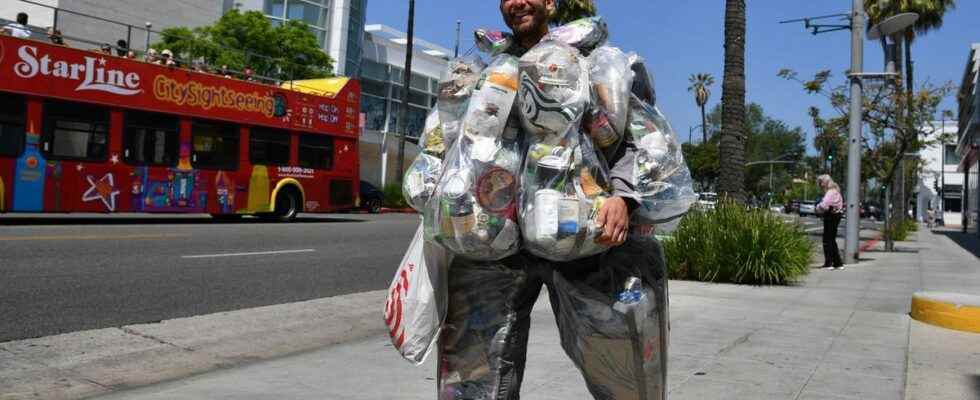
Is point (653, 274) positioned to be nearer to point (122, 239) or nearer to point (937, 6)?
point (122, 239)

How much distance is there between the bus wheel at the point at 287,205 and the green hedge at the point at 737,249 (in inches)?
465

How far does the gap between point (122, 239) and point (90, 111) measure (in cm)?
396

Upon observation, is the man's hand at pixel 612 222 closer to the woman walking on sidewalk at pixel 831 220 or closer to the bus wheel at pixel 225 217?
the woman walking on sidewalk at pixel 831 220

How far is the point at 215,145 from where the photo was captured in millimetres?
17578

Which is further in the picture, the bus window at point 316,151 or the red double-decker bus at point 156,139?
the bus window at point 316,151

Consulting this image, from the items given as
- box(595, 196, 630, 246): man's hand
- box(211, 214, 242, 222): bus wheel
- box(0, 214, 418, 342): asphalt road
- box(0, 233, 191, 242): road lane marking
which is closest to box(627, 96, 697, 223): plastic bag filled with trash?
box(595, 196, 630, 246): man's hand

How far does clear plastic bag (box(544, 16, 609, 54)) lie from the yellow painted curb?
565 centimetres

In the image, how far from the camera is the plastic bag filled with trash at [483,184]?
7.57 feet

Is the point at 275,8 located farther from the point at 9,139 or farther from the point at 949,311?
the point at 949,311

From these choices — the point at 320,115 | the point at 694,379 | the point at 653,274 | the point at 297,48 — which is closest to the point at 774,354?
the point at 694,379

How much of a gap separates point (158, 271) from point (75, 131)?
7.22 m

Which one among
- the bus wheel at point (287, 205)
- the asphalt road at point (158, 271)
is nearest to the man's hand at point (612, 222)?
the asphalt road at point (158, 271)

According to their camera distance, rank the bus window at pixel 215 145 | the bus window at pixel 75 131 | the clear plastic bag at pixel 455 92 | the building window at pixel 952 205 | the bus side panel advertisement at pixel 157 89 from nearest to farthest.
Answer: the clear plastic bag at pixel 455 92 < the bus side panel advertisement at pixel 157 89 < the bus window at pixel 75 131 < the bus window at pixel 215 145 < the building window at pixel 952 205

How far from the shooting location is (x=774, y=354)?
557 cm
